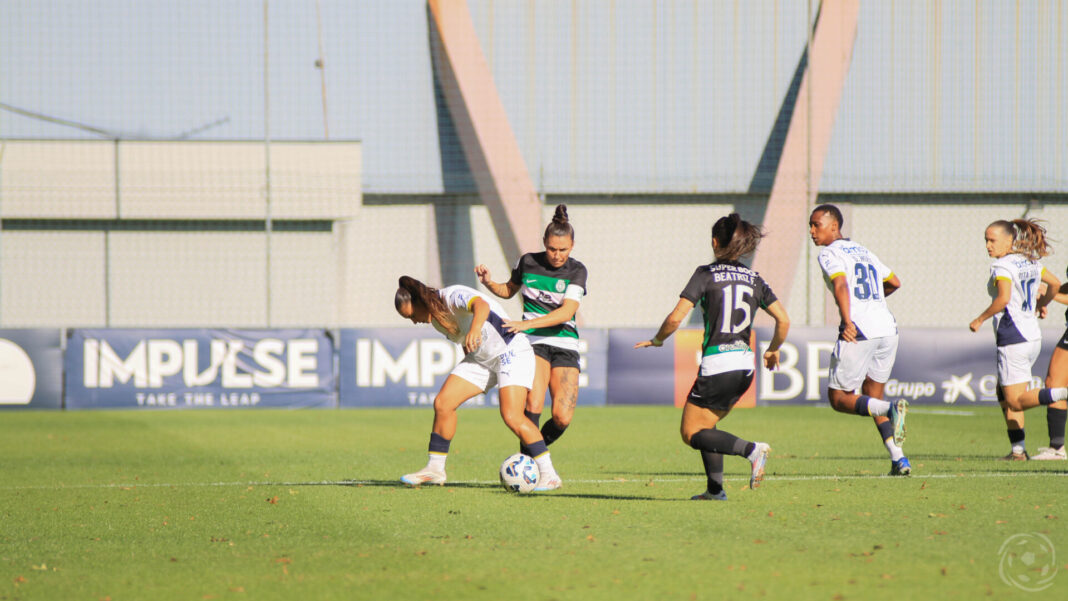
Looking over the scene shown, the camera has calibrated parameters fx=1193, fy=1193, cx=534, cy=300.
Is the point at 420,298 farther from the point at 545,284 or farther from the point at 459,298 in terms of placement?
the point at 545,284

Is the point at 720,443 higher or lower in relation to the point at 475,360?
lower

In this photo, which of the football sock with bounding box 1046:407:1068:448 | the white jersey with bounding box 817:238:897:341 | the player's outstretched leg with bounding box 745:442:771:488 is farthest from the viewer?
the football sock with bounding box 1046:407:1068:448

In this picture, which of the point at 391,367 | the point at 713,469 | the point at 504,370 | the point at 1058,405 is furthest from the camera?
the point at 391,367

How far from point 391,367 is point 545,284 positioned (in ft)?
33.2

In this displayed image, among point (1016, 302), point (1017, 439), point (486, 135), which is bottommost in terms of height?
point (1017, 439)

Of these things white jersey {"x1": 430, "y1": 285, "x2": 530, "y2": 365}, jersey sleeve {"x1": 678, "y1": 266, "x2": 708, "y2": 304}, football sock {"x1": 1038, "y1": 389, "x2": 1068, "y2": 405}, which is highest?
jersey sleeve {"x1": 678, "y1": 266, "x2": 708, "y2": 304}

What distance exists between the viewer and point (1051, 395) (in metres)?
9.22

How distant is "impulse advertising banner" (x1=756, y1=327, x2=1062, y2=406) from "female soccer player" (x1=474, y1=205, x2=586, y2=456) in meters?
10.2

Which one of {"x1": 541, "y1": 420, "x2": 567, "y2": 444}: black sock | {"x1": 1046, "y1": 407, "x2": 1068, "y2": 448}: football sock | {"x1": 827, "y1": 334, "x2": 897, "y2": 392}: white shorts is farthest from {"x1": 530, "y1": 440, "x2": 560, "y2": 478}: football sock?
{"x1": 1046, "y1": 407, "x2": 1068, "y2": 448}: football sock

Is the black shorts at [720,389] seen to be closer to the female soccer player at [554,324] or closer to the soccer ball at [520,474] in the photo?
the soccer ball at [520,474]

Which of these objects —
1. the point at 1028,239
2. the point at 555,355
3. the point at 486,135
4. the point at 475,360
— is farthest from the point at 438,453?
the point at 486,135

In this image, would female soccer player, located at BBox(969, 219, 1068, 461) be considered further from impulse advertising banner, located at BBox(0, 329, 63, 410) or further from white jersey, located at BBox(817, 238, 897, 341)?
impulse advertising banner, located at BBox(0, 329, 63, 410)

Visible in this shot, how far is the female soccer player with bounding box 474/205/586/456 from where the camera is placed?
28.4ft

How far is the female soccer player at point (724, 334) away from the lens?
7.21 metres
